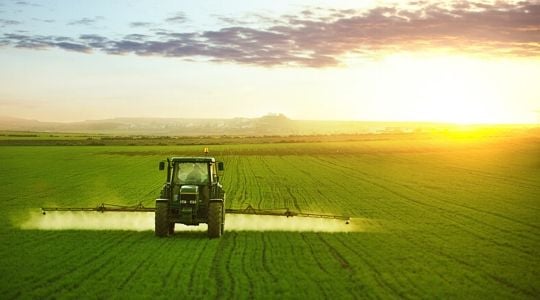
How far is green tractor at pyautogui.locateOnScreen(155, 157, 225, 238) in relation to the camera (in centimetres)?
1777

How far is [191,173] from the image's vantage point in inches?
733

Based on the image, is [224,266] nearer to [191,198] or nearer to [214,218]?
[214,218]

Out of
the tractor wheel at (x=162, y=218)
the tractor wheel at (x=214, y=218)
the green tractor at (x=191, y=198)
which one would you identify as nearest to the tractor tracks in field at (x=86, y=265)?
the tractor wheel at (x=162, y=218)

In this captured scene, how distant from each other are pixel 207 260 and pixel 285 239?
165 inches

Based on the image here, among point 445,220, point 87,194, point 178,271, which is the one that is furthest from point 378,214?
point 87,194

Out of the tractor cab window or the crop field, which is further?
the tractor cab window

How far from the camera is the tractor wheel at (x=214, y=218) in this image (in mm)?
17594

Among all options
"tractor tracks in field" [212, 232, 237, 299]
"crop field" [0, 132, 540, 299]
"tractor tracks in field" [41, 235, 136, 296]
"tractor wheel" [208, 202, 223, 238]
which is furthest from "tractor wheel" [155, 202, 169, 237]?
"tractor tracks in field" [212, 232, 237, 299]

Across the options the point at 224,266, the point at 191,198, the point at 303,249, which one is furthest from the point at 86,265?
the point at 303,249

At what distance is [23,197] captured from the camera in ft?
99.0

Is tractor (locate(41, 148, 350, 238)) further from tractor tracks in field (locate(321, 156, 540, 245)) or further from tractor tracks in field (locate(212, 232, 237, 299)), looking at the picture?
tractor tracks in field (locate(321, 156, 540, 245))

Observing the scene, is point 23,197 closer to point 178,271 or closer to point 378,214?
point 378,214

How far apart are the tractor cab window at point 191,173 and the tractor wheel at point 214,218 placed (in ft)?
3.60

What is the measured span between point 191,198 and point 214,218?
2.97 feet
